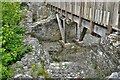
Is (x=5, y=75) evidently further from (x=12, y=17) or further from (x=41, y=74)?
(x=12, y=17)

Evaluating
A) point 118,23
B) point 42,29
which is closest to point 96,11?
point 118,23

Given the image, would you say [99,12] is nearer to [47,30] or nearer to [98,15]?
[98,15]

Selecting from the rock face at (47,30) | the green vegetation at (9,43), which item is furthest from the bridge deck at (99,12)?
the rock face at (47,30)

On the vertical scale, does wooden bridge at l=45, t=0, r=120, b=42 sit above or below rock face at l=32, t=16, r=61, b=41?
above

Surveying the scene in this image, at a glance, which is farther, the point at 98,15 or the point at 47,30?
the point at 47,30

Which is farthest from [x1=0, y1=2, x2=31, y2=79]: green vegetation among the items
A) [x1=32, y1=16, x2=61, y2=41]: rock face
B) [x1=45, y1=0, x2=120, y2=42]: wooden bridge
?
[x1=32, y1=16, x2=61, y2=41]: rock face

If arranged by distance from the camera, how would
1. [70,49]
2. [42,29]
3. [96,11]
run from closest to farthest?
1. [96,11]
2. [70,49]
3. [42,29]

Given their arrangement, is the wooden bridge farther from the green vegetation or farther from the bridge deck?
the green vegetation

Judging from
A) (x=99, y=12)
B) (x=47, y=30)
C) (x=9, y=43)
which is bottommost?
(x=47, y=30)

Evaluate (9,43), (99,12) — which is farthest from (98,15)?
(9,43)

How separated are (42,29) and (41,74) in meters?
7.69

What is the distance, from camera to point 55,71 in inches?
215

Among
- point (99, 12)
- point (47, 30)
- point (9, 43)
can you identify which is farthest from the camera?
point (47, 30)

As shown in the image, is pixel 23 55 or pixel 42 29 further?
pixel 42 29
